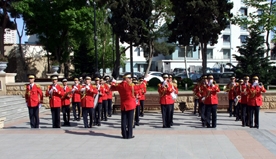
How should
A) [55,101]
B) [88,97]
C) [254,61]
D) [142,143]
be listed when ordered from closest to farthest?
[142,143] < [88,97] < [55,101] < [254,61]

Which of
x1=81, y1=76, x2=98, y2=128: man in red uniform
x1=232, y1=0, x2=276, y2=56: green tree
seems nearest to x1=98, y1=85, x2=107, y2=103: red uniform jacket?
x1=81, y1=76, x2=98, y2=128: man in red uniform

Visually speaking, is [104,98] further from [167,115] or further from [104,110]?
[167,115]

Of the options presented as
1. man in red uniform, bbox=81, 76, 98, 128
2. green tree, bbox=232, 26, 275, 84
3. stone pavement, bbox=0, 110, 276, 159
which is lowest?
stone pavement, bbox=0, 110, 276, 159

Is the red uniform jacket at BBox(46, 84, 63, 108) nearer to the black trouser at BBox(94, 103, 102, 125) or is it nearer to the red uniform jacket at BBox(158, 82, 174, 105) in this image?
the black trouser at BBox(94, 103, 102, 125)

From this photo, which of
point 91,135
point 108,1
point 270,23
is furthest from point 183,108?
point 108,1

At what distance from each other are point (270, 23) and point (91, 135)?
14619 mm

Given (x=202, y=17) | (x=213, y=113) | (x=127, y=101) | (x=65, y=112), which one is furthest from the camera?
(x=202, y=17)

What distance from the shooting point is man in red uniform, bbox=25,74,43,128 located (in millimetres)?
10477

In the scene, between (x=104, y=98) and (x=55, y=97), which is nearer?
(x=55, y=97)

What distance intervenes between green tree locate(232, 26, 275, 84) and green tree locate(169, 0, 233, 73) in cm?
237

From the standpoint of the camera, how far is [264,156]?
6.82 meters

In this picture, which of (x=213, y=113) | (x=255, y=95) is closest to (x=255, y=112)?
(x=255, y=95)

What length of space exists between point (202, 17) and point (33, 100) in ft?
40.7

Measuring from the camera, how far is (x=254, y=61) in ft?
58.0
